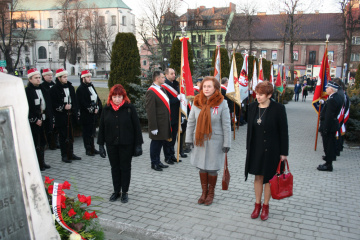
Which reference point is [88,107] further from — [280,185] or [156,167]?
[280,185]

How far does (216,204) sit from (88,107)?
421cm

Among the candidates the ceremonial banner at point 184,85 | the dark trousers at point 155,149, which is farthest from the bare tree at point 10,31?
the dark trousers at point 155,149

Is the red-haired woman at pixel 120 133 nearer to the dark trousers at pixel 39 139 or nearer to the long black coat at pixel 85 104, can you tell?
the dark trousers at pixel 39 139

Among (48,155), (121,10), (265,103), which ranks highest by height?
(121,10)

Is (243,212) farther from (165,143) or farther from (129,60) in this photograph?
(129,60)

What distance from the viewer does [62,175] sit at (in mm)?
6672

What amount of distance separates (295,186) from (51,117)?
505 cm

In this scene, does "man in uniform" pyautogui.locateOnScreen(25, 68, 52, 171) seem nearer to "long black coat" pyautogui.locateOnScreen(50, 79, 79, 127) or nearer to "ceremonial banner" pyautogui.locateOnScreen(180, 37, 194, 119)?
"long black coat" pyautogui.locateOnScreen(50, 79, 79, 127)

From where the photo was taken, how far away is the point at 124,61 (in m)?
12.1

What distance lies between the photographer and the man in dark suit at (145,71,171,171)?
6762 mm

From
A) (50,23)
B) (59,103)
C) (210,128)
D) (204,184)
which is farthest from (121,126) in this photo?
(50,23)

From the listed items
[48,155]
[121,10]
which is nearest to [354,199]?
[48,155]

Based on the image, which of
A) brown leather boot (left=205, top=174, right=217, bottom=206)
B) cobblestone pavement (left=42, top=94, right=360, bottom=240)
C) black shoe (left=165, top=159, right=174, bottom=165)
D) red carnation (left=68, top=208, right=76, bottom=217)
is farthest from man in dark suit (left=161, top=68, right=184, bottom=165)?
red carnation (left=68, top=208, right=76, bottom=217)

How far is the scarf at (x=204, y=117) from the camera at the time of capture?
4828 millimetres
